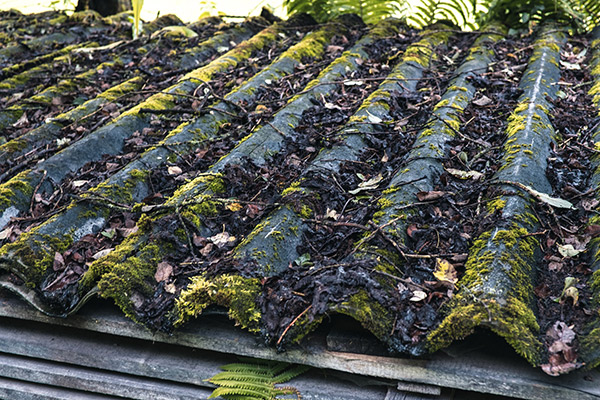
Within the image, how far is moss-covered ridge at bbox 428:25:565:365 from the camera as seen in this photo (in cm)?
174

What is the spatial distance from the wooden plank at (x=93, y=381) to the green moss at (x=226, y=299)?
288 mm

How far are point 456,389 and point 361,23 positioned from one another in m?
4.17

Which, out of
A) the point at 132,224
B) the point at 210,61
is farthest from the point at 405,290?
the point at 210,61

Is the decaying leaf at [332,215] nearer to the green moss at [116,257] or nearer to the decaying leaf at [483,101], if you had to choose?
the green moss at [116,257]

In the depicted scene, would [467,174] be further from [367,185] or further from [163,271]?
[163,271]

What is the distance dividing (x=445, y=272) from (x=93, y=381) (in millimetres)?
1297

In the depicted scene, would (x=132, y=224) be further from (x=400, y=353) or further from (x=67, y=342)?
(x=400, y=353)

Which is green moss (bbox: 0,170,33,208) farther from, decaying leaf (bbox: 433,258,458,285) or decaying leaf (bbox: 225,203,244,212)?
decaying leaf (bbox: 433,258,458,285)

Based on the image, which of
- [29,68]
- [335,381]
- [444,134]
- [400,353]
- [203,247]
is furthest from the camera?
[29,68]

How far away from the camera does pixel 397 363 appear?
1.83m

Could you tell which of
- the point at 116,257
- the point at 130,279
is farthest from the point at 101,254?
the point at 130,279

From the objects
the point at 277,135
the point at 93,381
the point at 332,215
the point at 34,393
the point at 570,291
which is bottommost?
the point at 34,393

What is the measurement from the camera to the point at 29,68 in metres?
4.73

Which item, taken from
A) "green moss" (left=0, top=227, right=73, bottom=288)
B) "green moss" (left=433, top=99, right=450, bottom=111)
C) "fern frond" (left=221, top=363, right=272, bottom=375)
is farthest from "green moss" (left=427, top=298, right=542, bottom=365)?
"green moss" (left=433, top=99, right=450, bottom=111)
